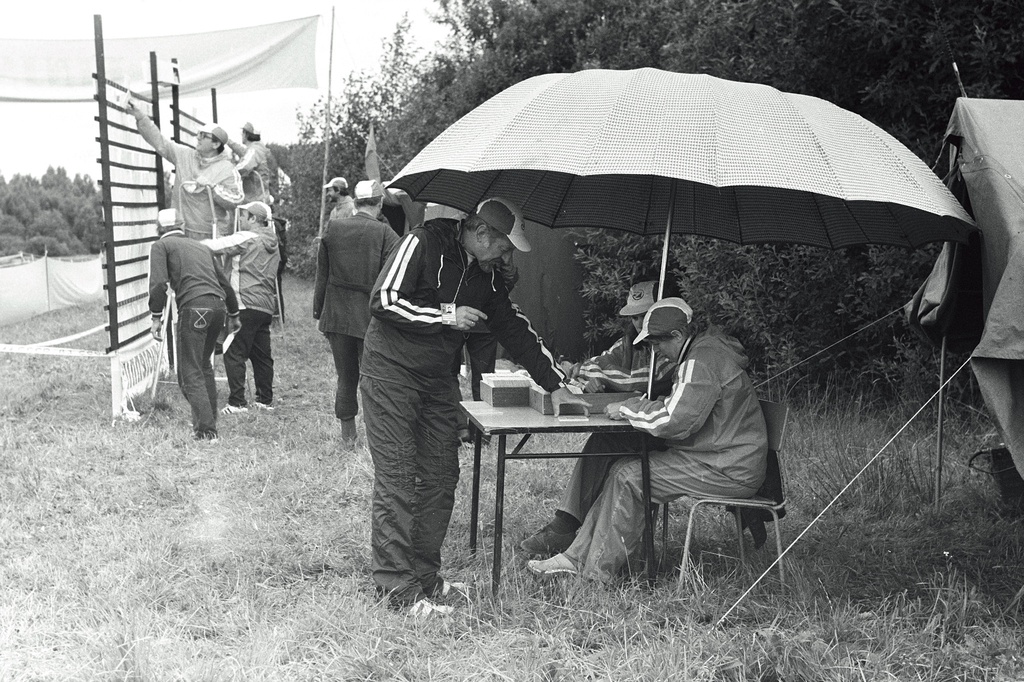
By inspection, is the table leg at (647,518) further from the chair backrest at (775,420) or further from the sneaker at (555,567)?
the chair backrest at (775,420)

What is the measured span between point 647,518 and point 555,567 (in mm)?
500

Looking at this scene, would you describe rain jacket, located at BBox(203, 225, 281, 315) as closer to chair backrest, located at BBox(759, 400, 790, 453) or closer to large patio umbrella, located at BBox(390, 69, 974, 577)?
large patio umbrella, located at BBox(390, 69, 974, 577)

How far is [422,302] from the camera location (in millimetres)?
4535

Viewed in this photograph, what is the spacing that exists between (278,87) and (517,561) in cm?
895

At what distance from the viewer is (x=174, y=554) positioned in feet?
17.0

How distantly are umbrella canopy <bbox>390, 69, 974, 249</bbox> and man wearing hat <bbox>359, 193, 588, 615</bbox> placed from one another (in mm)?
307

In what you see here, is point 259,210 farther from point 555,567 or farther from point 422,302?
point 555,567

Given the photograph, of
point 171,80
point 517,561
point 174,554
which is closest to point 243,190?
point 171,80

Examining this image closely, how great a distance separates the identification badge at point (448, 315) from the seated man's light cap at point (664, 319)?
3.04 ft

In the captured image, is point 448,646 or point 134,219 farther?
point 134,219

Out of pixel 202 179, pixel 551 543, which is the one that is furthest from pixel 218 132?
pixel 551 543

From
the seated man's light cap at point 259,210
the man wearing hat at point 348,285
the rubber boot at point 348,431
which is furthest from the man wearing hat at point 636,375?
the seated man's light cap at point 259,210

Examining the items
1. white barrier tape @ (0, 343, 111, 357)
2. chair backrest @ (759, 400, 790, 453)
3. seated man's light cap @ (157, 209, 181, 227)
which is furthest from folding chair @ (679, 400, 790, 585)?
white barrier tape @ (0, 343, 111, 357)

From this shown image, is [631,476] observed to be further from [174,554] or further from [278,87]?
[278,87]
